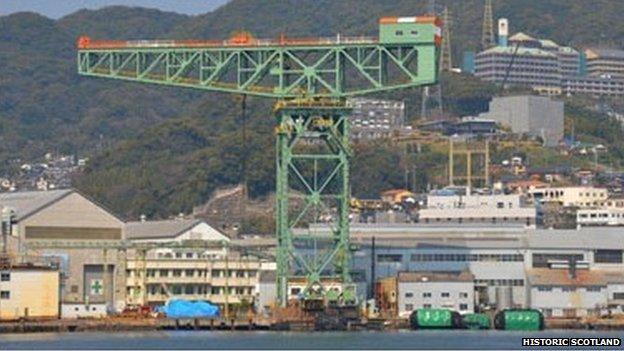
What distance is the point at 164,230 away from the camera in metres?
113

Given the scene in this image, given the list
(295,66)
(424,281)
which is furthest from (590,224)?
(295,66)

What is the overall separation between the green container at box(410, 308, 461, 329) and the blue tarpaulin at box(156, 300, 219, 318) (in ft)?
27.4

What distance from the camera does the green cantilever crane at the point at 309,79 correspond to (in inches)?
3415

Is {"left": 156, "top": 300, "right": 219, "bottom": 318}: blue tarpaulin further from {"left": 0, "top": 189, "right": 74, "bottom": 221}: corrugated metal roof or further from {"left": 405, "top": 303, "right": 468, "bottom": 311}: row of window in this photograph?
{"left": 405, "top": 303, "right": 468, "bottom": 311}: row of window

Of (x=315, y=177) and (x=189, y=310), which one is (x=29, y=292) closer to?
(x=189, y=310)

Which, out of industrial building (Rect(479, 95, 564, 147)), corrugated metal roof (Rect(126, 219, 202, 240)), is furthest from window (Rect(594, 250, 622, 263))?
industrial building (Rect(479, 95, 564, 147))

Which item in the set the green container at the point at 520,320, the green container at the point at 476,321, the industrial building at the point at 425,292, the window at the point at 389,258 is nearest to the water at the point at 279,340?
the green container at the point at 520,320

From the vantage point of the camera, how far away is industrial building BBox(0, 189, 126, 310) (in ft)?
320

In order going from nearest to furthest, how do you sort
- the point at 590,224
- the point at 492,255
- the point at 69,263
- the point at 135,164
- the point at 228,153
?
the point at 69,263
the point at 492,255
the point at 590,224
the point at 228,153
the point at 135,164

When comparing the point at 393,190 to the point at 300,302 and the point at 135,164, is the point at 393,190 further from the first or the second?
the point at 300,302

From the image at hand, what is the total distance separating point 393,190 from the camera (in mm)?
174125

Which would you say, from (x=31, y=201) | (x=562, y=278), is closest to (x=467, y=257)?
(x=562, y=278)

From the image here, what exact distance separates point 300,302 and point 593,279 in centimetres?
2139

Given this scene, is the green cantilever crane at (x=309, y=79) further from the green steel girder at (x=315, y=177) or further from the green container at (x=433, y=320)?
the green container at (x=433, y=320)
